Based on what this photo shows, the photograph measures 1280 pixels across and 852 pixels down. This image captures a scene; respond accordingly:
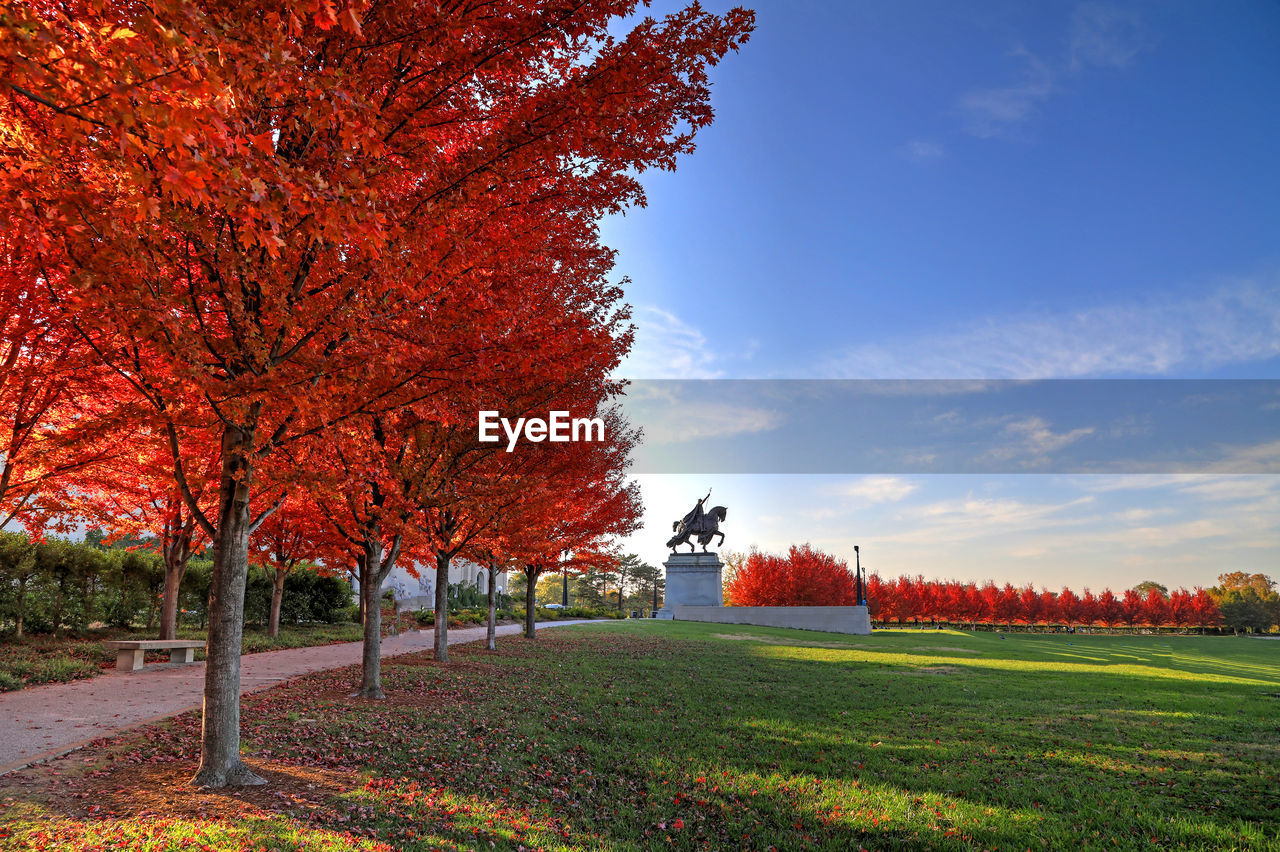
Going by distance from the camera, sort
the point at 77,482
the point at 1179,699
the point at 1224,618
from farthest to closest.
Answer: the point at 1224,618, the point at 1179,699, the point at 77,482

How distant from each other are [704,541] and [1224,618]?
8421cm

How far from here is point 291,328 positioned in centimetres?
609

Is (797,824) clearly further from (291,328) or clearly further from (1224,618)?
(1224,618)

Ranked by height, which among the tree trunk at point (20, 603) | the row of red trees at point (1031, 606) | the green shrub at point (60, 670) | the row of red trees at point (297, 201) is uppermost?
the row of red trees at point (297, 201)

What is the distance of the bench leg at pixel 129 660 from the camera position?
12883 mm

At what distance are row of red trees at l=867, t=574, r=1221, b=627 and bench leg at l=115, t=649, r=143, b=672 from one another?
6830 cm

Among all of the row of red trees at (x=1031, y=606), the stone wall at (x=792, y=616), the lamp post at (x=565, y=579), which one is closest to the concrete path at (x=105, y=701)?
the lamp post at (x=565, y=579)

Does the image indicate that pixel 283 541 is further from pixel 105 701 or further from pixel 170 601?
pixel 105 701

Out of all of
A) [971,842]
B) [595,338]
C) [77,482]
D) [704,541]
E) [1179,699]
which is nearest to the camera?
[971,842]

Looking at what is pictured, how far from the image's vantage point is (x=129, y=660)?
511 inches

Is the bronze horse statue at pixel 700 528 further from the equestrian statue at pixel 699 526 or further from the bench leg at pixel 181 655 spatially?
the bench leg at pixel 181 655

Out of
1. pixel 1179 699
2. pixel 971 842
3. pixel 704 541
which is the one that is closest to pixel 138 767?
pixel 971 842

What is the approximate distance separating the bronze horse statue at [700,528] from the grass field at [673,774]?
103 feet

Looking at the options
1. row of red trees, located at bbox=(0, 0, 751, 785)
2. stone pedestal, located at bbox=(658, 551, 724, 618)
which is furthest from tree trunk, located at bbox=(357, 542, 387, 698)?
stone pedestal, located at bbox=(658, 551, 724, 618)
